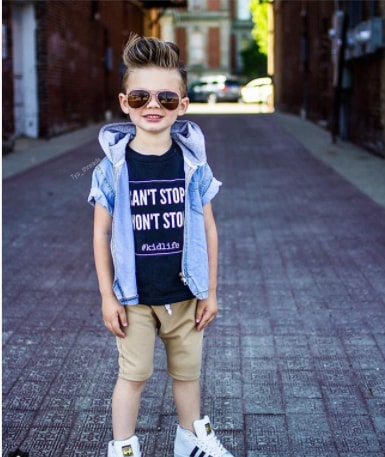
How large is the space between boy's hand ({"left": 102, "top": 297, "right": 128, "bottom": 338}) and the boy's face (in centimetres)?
59

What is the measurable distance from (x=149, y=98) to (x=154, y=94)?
0.07ft

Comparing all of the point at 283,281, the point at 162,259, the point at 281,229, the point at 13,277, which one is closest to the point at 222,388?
the point at 162,259

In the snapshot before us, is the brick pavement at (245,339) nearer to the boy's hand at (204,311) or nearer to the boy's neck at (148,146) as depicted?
the boy's neck at (148,146)

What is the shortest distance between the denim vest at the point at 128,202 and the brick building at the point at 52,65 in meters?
12.8

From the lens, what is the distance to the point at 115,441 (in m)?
3.23

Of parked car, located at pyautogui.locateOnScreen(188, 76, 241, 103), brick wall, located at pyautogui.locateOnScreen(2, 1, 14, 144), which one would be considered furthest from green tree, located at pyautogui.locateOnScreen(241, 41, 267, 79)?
brick wall, located at pyautogui.locateOnScreen(2, 1, 14, 144)

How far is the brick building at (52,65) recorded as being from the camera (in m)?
17.3

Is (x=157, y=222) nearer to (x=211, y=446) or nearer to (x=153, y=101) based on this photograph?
(x=153, y=101)

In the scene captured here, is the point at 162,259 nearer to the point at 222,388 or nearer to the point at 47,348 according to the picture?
the point at 222,388

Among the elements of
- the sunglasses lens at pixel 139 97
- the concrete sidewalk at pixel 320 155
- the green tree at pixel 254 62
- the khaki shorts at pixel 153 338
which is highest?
the green tree at pixel 254 62

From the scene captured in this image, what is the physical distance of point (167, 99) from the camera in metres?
3.07

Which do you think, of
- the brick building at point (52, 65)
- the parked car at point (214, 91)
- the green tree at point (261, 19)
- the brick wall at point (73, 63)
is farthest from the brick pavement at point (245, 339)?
the green tree at point (261, 19)

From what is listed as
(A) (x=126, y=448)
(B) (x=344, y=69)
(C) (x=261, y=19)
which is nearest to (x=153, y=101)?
(A) (x=126, y=448)

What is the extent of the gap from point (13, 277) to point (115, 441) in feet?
12.2
